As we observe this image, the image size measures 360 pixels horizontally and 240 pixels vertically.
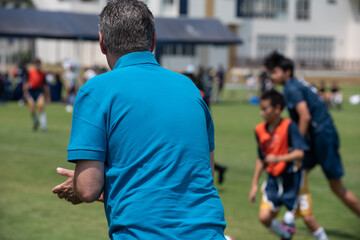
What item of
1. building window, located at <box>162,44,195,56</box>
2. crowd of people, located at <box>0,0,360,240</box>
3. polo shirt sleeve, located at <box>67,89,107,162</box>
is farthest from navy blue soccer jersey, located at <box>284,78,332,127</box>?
building window, located at <box>162,44,195,56</box>

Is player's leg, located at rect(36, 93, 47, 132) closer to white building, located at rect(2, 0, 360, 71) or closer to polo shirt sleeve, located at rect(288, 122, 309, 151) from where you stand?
polo shirt sleeve, located at rect(288, 122, 309, 151)

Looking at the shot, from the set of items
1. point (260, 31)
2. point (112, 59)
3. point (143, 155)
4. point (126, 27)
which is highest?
point (260, 31)

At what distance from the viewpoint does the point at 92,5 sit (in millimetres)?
64750

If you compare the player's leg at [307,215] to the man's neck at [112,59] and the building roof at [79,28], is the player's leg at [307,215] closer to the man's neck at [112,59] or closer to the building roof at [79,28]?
the man's neck at [112,59]

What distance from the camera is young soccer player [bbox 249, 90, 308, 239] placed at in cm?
630

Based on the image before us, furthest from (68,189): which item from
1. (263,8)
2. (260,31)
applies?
(263,8)

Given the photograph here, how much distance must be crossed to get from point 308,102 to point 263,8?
60.6m

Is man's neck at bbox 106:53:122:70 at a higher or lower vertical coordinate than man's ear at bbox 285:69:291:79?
higher

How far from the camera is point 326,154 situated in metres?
7.22

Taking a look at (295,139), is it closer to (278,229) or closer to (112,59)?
(278,229)

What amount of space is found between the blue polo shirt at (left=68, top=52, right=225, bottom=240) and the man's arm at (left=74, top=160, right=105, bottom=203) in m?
0.04

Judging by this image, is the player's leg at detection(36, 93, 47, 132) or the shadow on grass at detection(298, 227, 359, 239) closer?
the shadow on grass at detection(298, 227, 359, 239)

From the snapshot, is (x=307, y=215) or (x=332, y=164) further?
(x=332, y=164)

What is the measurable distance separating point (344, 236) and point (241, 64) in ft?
186
